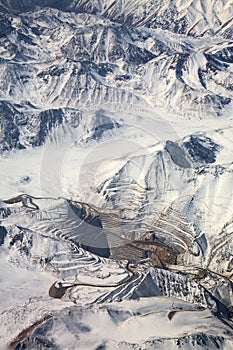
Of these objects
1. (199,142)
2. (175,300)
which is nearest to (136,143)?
(199,142)

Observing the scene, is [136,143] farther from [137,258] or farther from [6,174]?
[137,258]

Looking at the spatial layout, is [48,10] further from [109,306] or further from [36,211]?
[109,306]

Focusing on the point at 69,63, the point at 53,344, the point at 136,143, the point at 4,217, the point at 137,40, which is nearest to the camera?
the point at 53,344

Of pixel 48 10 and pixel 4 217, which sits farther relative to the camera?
pixel 48 10

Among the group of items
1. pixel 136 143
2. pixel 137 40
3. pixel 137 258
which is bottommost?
pixel 137 258

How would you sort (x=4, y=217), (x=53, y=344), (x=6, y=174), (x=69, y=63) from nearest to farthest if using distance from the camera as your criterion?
(x=53, y=344)
(x=4, y=217)
(x=6, y=174)
(x=69, y=63)

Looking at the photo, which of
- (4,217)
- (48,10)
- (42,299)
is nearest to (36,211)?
(4,217)

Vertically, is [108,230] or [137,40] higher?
[137,40]
